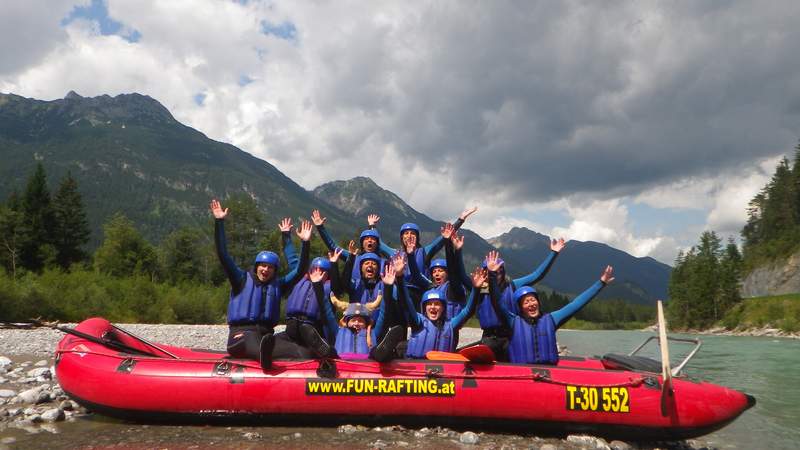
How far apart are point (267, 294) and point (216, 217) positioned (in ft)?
4.42

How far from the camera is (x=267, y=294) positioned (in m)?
7.48

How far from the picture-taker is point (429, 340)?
7.57 m

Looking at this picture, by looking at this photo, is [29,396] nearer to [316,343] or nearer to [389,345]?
[316,343]

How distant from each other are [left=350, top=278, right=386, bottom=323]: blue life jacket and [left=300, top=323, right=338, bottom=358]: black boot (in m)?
1.53

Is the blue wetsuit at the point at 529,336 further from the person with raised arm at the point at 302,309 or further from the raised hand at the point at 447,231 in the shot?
the person with raised arm at the point at 302,309

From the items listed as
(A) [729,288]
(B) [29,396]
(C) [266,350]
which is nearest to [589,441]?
(C) [266,350]

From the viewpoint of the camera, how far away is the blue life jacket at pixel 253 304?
7344mm

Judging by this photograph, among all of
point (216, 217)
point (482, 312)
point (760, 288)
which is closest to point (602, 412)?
point (482, 312)

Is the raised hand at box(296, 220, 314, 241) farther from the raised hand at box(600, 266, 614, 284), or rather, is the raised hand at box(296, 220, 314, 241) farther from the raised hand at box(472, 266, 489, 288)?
the raised hand at box(600, 266, 614, 284)

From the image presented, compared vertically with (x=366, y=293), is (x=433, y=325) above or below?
below

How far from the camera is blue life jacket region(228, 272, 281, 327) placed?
24.1 ft

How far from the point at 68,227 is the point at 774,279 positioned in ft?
267

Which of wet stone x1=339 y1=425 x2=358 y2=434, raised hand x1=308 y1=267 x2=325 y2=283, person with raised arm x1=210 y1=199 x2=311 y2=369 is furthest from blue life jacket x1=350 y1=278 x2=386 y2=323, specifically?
wet stone x1=339 y1=425 x2=358 y2=434

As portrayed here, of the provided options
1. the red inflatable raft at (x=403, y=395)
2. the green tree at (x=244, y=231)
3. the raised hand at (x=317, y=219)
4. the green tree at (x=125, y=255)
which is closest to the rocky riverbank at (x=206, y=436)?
the red inflatable raft at (x=403, y=395)
